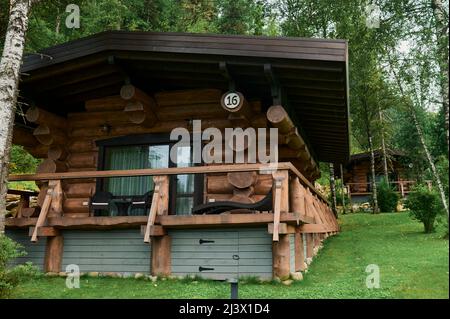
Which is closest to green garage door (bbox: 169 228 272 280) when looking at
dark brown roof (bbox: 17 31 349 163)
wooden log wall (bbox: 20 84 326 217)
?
wooden log wall (bbox: 20 84 326 217)

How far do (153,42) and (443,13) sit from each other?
676 cm

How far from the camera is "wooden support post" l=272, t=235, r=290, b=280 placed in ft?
20.7

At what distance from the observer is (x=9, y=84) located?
650 cm

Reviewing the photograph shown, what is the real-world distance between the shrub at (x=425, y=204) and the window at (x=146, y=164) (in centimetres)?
656

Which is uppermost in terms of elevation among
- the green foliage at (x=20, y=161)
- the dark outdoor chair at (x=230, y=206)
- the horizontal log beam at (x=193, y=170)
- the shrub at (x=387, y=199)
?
the green foliage at (x=20, y=161)

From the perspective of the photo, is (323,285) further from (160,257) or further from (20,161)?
(20,161)

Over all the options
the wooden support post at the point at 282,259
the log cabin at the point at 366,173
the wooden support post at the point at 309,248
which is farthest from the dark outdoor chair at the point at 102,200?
the log cabin at the point at 366,173

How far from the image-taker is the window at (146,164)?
862 cm

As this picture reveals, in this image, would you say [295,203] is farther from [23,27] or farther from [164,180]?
[23,27]

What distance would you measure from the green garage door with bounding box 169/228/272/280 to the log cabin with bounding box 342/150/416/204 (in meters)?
24.0

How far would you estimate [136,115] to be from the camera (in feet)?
27.9

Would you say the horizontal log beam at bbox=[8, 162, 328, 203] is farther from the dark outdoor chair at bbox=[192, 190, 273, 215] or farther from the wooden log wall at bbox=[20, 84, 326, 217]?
the wooden log wall at bbox=[20, 84, 326, 217]

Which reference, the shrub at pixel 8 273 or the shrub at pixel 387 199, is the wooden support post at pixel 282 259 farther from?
the shrub at pixel 387 199

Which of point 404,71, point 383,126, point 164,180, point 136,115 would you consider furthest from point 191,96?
point 383,126
